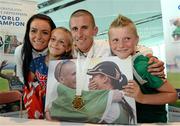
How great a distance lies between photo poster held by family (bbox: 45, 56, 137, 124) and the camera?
4.04 feet

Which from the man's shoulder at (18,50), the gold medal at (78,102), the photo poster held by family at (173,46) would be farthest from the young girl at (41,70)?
the photo poster held by family at (173,46)

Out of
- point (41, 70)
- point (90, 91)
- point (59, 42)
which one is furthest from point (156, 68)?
point (41, 70)

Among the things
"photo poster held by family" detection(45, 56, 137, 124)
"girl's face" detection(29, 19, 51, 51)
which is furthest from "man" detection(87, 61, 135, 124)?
"girl's face" detection(29, 19, 51, 51)

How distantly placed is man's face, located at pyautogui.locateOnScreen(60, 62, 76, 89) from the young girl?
0.06 meters

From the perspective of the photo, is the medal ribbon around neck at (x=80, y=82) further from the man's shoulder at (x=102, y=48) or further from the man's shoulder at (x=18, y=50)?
the man's shoulder at (x=18, y=50)

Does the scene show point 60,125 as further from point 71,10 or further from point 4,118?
point 71,10

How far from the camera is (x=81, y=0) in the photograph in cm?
145

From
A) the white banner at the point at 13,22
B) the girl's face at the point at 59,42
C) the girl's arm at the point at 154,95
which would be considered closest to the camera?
the girl's arm at the point at 154,95

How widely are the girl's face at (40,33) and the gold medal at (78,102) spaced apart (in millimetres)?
363

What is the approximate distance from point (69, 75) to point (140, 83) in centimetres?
37

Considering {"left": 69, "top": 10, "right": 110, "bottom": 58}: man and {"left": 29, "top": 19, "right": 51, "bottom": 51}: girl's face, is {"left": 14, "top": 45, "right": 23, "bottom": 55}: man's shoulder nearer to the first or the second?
{"left": 29, "top": 19, "right": 51, "bottom": 51}: girl's face

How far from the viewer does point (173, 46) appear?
48.4 inches

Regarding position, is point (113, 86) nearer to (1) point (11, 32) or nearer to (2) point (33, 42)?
(2) point (33, 42)

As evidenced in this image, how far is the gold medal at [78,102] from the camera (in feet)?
4.21
